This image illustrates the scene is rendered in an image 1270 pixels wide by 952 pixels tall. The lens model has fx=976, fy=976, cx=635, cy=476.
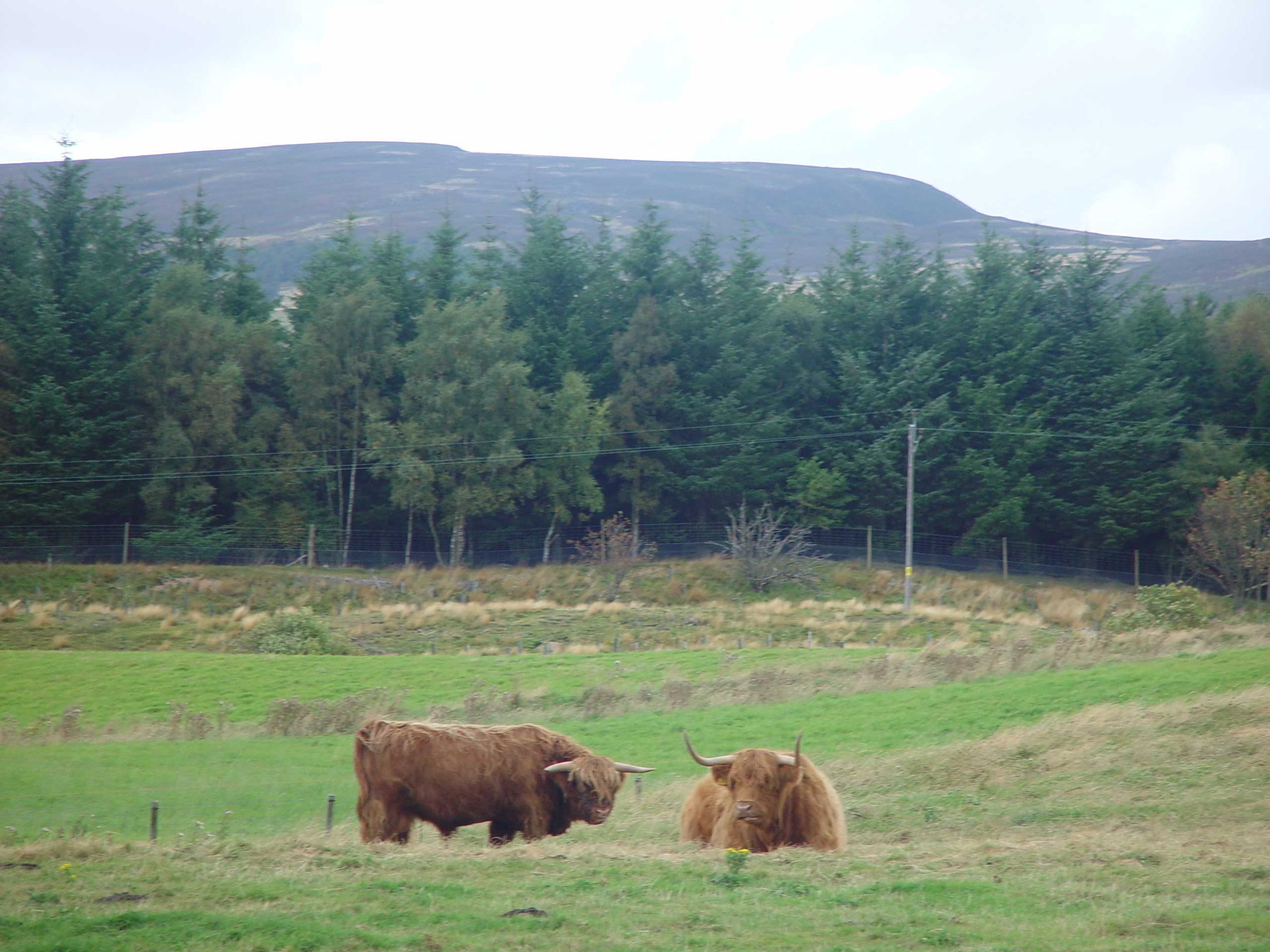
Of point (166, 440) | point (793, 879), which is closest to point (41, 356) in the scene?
point (166, 440)

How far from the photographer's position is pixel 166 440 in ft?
153

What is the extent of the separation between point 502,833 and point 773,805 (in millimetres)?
3432

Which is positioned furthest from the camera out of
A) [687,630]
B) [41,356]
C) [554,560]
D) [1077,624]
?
[554,560]

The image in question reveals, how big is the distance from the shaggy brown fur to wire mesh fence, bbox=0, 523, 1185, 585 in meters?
38.0

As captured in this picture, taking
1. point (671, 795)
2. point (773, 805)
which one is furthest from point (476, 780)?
point (671, 795)

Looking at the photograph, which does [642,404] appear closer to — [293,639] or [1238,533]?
[293,639]

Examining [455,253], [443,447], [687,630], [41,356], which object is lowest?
[687,630]

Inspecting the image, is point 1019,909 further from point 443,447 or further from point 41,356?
point 41,356

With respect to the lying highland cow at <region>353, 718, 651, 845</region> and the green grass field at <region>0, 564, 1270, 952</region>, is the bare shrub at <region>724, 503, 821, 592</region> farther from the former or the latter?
the lying highland cow at <region>353, 718, 651, 845</region>

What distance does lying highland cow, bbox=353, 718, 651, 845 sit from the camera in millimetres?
11703

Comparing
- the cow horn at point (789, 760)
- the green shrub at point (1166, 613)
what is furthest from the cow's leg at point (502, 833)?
Result: the green shrub at point (1166, 613)

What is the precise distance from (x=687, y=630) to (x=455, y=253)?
32.1m

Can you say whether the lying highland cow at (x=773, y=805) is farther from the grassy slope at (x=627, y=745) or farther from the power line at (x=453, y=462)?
the power line at (x=453, y=462)

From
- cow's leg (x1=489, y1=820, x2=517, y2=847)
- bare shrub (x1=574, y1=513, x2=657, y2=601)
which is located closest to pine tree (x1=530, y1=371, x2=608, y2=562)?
bare shrub (x1=574, y1=513, x2=657, y2=601)
